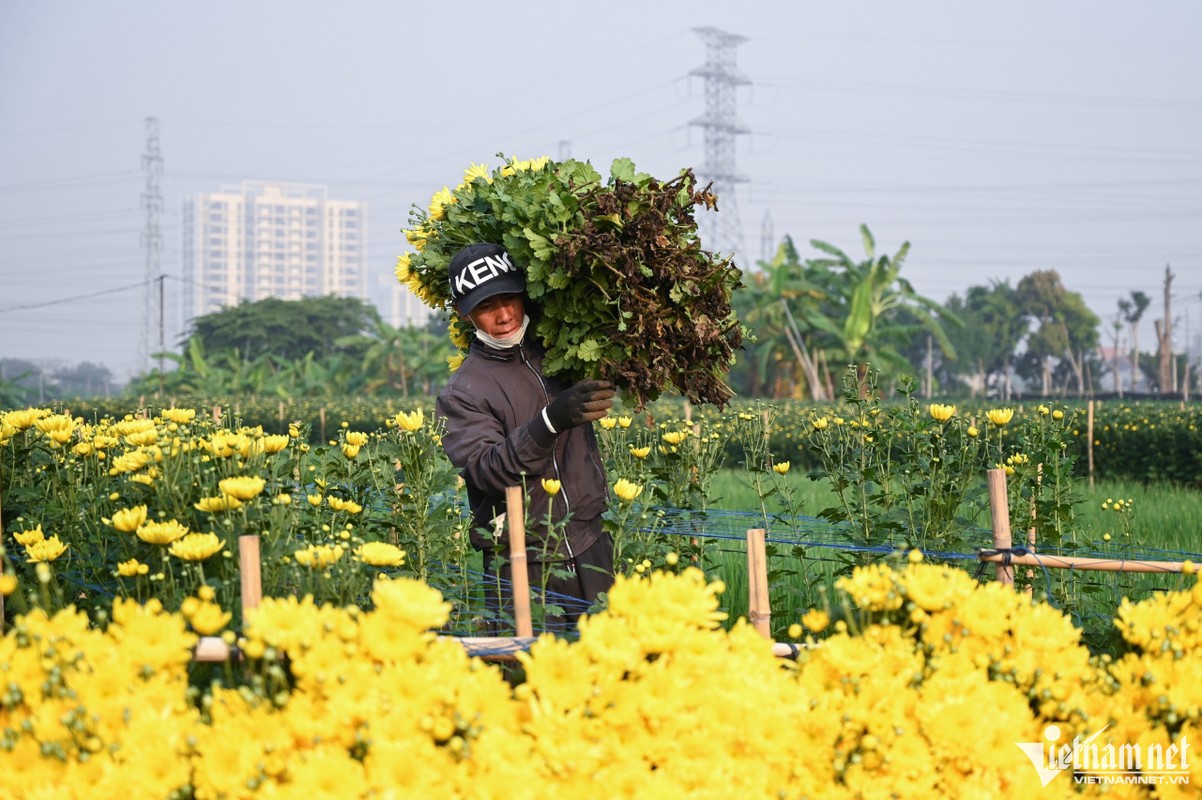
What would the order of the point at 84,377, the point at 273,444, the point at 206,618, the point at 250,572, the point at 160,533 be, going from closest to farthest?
the point at 206,618
the point at 250,572
the point at 160,533
the point at 273,444
the point at 84,377

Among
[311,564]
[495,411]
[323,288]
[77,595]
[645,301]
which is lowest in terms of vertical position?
[77,595]

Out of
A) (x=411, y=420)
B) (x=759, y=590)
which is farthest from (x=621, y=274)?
(x=759, y=590)

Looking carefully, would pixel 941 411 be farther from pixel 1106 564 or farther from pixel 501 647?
pixel 501 647

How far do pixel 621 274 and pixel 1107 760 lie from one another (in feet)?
5.62

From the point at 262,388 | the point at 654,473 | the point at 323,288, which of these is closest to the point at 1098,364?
the point at 262,388

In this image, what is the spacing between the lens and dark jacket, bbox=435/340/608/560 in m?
3.33

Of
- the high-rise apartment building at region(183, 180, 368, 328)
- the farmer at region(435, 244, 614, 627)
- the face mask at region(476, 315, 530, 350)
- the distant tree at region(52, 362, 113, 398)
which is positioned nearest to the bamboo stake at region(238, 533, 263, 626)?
the farmer at region(435, 244, 614, 627)

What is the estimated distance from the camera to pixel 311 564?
2160 millimetres

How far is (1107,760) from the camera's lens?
6.40 feet

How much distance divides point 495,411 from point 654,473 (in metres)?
1.45

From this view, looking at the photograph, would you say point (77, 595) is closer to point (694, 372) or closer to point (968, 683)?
point (694, 372)

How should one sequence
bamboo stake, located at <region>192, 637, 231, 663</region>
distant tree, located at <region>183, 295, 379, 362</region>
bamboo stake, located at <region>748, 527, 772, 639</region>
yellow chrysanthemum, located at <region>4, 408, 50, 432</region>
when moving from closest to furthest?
1. bamboo stake, located at <region>192, 637, 231, 663</region>
2. bamboo stake, located at <region>748, 527, 772, 639</region>
3. yellow chrysanthemum, located at <region>4, 408, 50, 432</region>
4. distant tree, located at <region>183, 295, 379, 362</region>

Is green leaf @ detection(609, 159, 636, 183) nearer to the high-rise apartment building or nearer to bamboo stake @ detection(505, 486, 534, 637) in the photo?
bamboo stake @ detection(505, 486, 534, 637)

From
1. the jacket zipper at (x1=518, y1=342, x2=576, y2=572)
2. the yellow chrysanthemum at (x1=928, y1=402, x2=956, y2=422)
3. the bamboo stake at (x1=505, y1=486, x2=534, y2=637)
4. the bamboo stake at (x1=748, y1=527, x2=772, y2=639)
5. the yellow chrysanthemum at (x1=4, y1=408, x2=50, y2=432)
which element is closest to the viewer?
the bamboo stake at (x1=505, y1=486, x2=534, y2=637)
